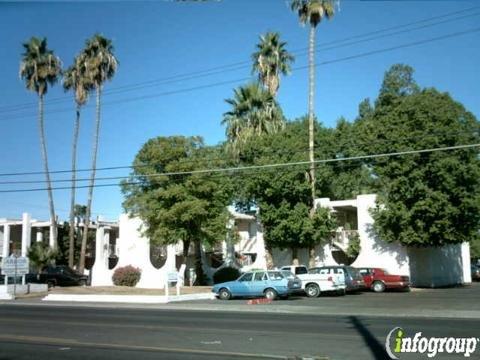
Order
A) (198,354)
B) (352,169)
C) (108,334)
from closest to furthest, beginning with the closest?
(198,354), (108,334), (352,169)

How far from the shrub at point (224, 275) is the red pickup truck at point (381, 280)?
10.2 m

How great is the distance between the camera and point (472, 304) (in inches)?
960

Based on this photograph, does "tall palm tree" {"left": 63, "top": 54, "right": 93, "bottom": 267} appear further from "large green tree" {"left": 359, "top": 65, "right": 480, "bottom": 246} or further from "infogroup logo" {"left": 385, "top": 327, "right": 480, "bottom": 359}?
"infogroup logo" {"left": 385, "top": 327, "right": 480, "bottom": 359}

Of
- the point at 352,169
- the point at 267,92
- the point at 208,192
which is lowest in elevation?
the point at 208,192

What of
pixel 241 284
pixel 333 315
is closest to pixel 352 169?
pixel 241 284

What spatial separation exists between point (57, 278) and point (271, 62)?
80.3 feet

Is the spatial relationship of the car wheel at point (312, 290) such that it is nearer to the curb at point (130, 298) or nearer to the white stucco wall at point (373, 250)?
the curb at point (130, 298)

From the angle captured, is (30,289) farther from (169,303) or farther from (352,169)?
(352,169)

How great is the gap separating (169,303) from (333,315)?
1095 centimetres

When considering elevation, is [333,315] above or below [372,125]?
below

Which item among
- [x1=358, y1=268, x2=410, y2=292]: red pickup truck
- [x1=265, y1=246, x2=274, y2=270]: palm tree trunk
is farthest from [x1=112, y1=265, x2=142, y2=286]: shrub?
[x1=358, y1=268, x2=410, y2=292]: red pickup truck

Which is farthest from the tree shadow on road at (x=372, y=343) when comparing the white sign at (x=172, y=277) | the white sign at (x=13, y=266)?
the white sign at (x=13, y=266)

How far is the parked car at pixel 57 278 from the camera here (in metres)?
44.7

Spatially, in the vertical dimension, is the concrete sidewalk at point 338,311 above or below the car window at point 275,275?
below
